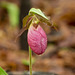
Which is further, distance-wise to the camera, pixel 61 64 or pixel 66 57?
pixel 66 57

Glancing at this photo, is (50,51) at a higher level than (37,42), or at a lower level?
higher

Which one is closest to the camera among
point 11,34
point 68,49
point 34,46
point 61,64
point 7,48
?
point 34,46

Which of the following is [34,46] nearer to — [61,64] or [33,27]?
[33,27]

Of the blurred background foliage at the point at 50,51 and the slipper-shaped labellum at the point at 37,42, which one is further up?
the blurred background foliage at the point at 50,51

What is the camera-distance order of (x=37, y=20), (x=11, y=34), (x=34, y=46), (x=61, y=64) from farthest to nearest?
(x=11, y=34) < (x=61, y=64) < (x=37, y=20) < (x=34, y=46)

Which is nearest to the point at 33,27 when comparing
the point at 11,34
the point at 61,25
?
the point at 61,25

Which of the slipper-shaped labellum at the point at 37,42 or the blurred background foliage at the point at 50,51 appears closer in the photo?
the slipper-shaped labellum at the point at 37,42

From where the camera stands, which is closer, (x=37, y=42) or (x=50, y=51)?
(x=37, y=42)

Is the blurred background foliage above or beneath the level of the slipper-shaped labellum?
above

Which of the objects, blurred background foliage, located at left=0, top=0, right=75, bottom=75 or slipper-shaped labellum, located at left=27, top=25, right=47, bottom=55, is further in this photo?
blurred background foliage, located at left=0, top=0, right=75, bottom=75

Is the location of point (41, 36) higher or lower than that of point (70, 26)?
lower

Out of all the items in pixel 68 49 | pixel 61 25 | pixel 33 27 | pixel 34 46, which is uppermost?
pixel 61 25
